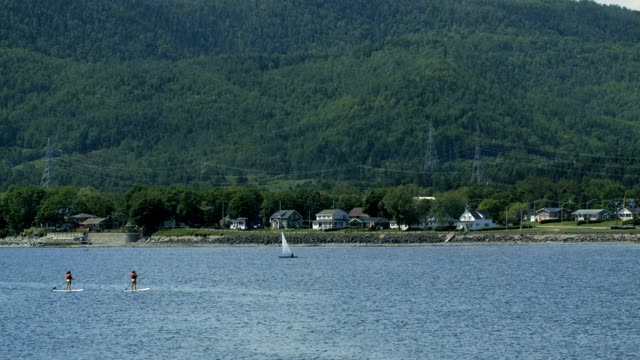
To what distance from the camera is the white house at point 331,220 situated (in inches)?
7402

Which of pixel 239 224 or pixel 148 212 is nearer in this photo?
pixel 148 212

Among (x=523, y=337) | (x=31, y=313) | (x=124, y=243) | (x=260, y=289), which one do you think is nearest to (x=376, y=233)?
(x=124, y=243)

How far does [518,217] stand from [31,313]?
125967 mm

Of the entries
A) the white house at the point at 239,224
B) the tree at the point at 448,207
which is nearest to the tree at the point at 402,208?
the tree at the point at 448,207

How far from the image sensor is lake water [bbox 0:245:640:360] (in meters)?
50.2

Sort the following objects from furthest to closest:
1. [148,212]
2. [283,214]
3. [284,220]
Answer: [283,214], [284,220], [148,212]

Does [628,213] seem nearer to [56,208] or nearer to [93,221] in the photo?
[93,221]

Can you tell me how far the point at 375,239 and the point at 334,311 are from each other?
9284 cm

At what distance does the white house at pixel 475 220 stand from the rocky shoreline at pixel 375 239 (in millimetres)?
18669

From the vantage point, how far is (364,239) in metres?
159

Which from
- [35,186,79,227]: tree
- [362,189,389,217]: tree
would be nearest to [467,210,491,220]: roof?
[362,189,389,217]: tree

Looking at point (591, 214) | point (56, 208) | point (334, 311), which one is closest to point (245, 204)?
point (56, 208)

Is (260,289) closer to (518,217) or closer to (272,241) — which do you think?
(272,241)

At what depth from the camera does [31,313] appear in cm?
6600
